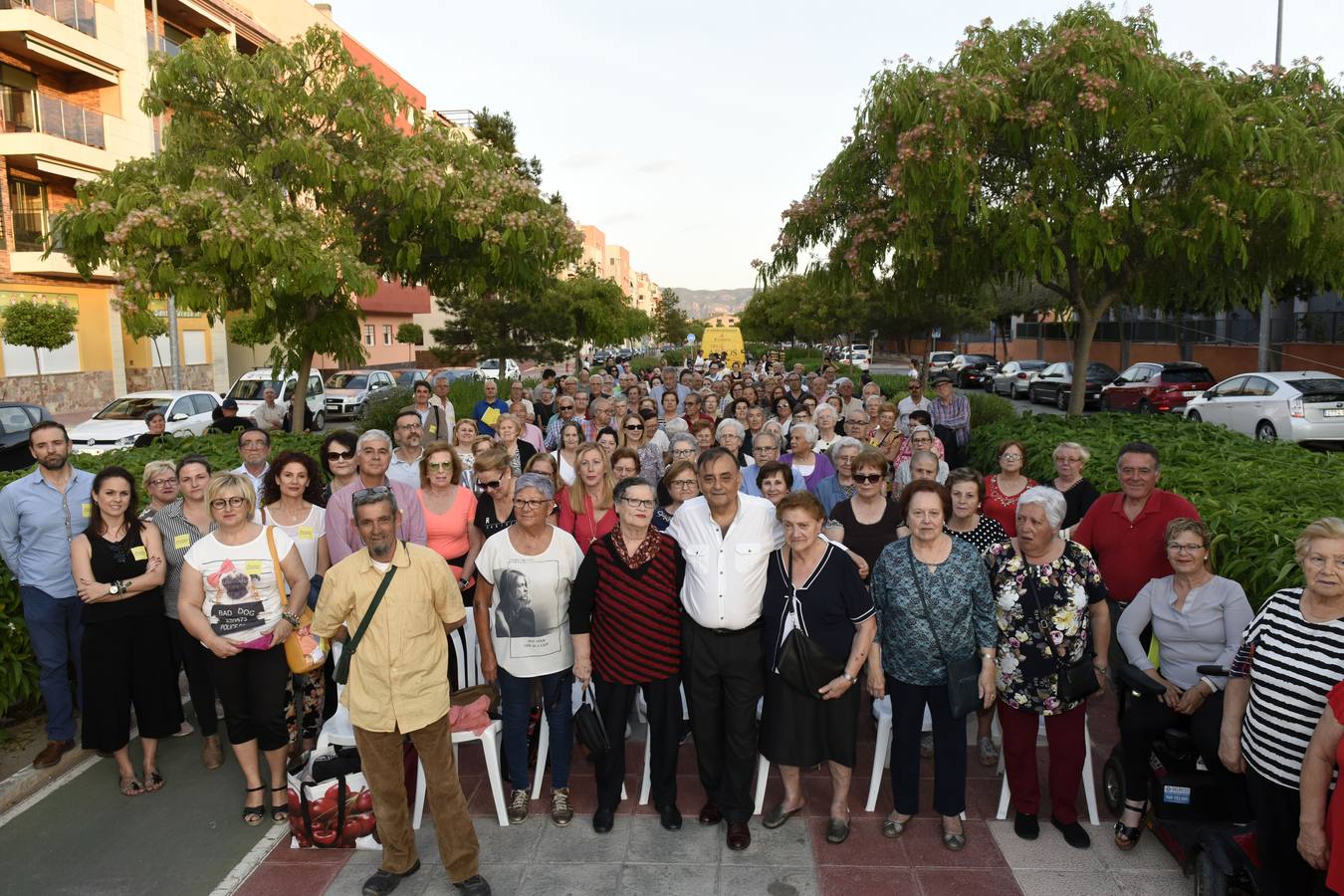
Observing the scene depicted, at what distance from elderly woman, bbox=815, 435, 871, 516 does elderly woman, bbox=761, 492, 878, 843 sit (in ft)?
6.22

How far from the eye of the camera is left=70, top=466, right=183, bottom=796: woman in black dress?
461 cm

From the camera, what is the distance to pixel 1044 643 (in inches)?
162

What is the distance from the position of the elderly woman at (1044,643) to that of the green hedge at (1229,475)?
1.06 meters

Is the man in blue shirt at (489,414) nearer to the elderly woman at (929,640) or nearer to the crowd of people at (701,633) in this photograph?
the crowd of people at (701,633)

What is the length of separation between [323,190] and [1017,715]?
11391 millimetres

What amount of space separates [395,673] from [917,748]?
7.97ft

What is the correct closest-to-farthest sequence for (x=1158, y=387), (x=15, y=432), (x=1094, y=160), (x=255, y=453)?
(x=255, y=453)
(x=1094, y=160)
(x=15, y=432)
(x=1158, y=387)

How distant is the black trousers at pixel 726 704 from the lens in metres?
4.18

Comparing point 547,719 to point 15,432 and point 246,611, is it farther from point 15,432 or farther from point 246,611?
point 15,432

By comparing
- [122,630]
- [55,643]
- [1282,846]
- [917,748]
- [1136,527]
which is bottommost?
[917,748]

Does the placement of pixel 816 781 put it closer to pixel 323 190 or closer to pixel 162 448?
pixel 162 448

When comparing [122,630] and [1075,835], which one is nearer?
[1075,835]

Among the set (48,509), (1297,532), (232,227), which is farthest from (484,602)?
(232,227)

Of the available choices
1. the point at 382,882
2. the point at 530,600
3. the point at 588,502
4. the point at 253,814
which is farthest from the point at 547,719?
Result: the point at 253,814
